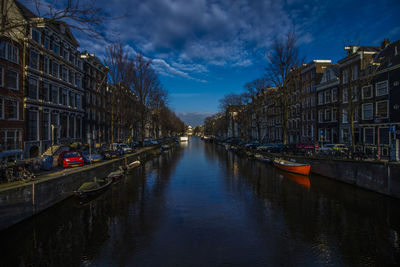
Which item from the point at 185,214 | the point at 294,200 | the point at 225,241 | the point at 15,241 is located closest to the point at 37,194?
the point at 15,241

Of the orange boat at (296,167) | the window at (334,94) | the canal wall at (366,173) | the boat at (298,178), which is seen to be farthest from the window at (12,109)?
the window at (334,94)

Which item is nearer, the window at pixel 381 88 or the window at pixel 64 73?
the window at pixel 381 88

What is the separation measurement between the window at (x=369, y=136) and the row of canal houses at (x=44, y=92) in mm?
37141

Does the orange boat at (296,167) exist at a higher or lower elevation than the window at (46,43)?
lower

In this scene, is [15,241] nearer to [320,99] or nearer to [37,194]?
[37,194]

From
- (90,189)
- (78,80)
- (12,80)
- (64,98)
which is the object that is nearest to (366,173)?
(90,189)

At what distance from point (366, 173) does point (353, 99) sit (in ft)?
33.4

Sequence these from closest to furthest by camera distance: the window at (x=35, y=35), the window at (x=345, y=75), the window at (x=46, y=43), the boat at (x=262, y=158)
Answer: the window at (x=35, y=35), the window at (x=46, y=43), the window at (x=345, y=75), the boat at (x=262, y=158)

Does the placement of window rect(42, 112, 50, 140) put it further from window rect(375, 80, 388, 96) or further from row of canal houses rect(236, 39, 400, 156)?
window rect(375, 80, 388, 96)

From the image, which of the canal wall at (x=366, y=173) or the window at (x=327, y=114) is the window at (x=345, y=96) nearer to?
the window at (x=327, y=114)

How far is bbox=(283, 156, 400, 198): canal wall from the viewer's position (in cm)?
1689

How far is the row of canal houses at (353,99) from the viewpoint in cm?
2766

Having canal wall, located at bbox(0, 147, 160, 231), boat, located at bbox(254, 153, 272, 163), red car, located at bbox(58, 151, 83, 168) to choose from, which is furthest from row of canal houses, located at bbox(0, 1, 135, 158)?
boat, located at bbox(254, 153, 272, 163)

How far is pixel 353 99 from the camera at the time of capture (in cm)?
2559
